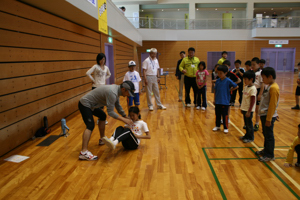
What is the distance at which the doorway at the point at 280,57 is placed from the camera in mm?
24016

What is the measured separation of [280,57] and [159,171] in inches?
999

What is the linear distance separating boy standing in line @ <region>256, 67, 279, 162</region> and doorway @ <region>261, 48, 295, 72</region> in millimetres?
22893

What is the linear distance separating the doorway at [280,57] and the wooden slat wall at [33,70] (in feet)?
72.5

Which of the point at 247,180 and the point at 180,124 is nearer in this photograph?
the point at 247,180

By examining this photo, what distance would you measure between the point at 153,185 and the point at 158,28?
19517mm

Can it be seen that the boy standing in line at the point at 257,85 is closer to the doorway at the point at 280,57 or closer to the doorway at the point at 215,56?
the doorway at the point at 215,56

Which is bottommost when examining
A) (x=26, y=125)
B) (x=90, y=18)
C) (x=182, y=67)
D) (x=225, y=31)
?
(x=26, y=125)

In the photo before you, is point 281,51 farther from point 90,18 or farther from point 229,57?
point 90,18

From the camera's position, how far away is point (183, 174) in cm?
332

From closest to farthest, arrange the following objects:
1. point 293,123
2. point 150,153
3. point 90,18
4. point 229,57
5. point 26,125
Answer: point 150,153 < point 26,125 < point 293,123 < point 90,18 < point 229,57

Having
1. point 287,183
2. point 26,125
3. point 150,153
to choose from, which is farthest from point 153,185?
point 26,125

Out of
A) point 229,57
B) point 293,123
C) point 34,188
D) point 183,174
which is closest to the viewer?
point 34,188

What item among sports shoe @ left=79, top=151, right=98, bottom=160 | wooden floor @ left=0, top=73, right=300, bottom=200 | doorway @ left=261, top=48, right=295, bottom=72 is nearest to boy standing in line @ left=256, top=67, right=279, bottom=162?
wooden floor @ left=0, top=73, right=300, bottom=200

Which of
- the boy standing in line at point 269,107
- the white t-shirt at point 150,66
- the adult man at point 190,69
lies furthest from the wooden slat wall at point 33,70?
the boy standing in line at point 269,107
